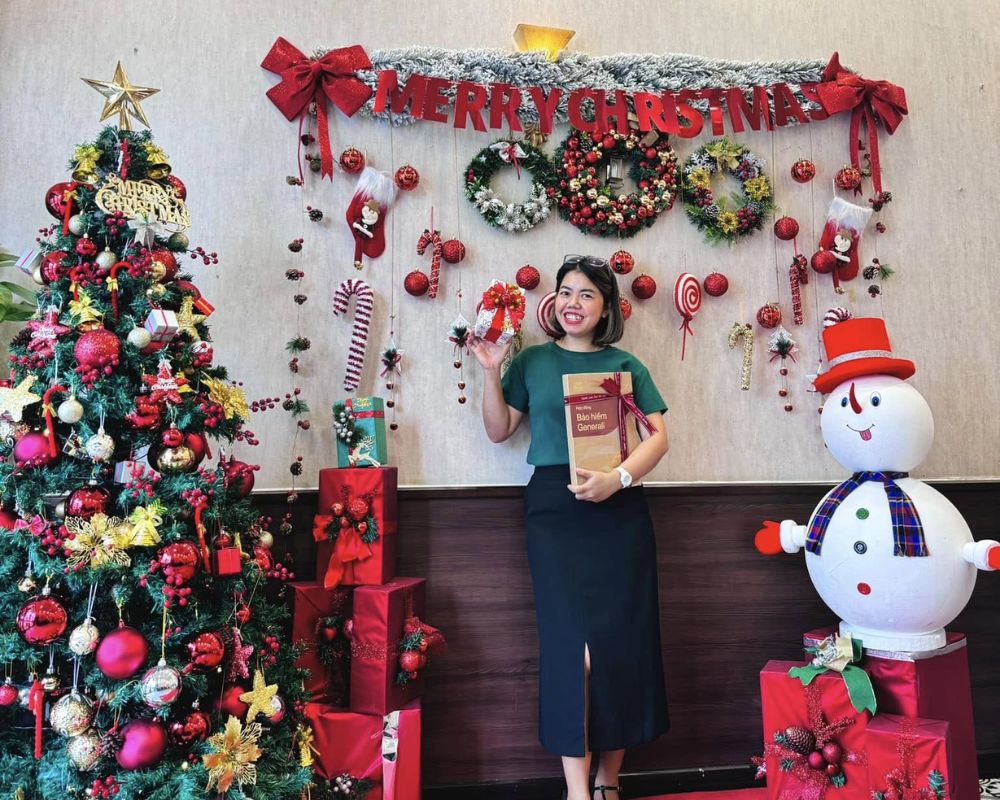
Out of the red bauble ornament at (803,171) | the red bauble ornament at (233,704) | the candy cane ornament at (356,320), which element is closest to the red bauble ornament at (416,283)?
the candy cane ornament at (356,320)

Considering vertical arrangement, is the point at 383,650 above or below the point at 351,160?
below

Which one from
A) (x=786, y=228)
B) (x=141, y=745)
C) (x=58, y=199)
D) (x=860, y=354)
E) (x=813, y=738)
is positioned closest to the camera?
(x=141, y=745)

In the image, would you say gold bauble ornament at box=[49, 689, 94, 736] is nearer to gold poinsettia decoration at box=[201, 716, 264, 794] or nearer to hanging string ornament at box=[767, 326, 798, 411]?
gold poinsettia decoration at box=[201, 716, 264, 794]

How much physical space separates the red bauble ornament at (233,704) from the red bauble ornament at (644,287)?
182 centimetres

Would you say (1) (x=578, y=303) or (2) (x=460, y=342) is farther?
(2) (x=460, y=342)

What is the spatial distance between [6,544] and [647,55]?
256 cm

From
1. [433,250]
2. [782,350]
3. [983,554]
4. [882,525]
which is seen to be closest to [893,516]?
[882,525]

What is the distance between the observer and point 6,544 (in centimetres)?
163

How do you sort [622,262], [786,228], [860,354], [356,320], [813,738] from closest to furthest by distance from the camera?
[813,738]
[860,354]
[356,320]
[622,262]
[786,228]

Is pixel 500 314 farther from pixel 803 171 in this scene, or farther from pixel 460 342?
pixel 803 171

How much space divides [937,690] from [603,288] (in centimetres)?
A: 156

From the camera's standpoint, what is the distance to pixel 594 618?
214 centimetres

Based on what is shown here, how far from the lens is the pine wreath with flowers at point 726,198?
8.91ft

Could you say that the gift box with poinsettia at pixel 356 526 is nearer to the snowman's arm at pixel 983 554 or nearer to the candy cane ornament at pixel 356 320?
the candy cane ornament at pixel 356 320
